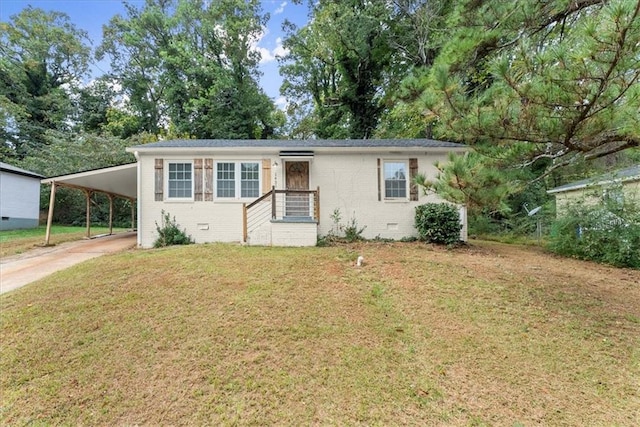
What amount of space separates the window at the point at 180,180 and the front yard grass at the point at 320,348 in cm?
386

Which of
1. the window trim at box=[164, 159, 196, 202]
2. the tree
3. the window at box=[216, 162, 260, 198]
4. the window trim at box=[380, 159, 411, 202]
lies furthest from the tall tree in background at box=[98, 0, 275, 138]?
the tree

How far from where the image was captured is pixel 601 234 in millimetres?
7574

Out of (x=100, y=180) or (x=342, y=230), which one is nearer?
(x=342, y=230)

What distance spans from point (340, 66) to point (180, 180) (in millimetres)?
13709

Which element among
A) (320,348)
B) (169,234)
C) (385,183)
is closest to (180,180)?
(169,234)

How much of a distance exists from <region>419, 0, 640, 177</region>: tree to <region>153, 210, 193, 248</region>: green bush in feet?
26.2

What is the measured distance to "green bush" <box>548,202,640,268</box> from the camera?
7117 mm

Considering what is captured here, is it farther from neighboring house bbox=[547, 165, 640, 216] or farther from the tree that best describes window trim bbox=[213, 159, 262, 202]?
neighboring house bbox=[547, 165, 640, 216]

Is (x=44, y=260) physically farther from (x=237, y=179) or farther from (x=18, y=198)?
(x=18, y=198)

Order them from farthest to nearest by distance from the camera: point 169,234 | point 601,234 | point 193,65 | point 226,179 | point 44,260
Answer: point 193,65
point 226,179
point 169,234
point 44,260
point 601,234

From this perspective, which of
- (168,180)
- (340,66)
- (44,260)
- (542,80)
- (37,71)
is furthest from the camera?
(37,71)

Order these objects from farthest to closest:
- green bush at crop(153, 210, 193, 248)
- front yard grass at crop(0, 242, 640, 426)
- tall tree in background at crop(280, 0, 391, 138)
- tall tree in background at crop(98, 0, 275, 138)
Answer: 1. tall tree in background at crop(98, 0, 275, 138)
2. tall tree in background at crop(280, 0, 391, 138)
3. green bush at crop(153, 210, 193, 248)
4. front yard grass at crop(0, 242, 640, 426)

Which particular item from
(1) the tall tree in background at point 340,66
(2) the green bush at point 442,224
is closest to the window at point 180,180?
(2) the green bush at point 442,224

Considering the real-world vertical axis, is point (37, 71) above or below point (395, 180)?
above
